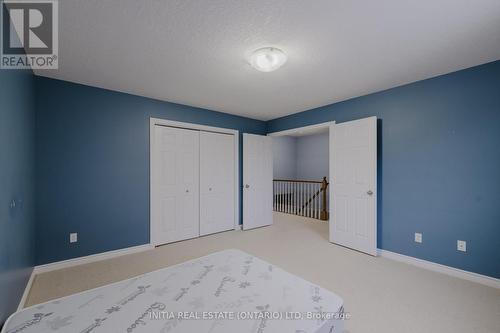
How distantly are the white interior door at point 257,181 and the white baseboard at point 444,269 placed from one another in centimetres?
239

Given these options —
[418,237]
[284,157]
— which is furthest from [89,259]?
[284,157]

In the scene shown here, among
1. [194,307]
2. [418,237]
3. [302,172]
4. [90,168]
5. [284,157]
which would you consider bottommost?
[418,237]

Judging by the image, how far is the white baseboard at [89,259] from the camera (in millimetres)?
2734

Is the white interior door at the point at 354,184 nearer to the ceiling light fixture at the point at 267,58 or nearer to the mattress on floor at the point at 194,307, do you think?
the ceiling light fixture at the point at 267,58

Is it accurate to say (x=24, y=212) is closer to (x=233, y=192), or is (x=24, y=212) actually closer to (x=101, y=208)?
(x=101, y=208)

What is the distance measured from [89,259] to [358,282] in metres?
3.46

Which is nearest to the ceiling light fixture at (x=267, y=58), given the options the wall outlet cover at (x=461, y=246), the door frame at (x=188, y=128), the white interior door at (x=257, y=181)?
the door frame at (x=188, y=128)

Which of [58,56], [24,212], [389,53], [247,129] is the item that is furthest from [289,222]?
[58,56]

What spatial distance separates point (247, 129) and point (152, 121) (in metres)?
2.05

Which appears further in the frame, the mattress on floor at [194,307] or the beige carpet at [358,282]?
the beige carpet at [358,282]

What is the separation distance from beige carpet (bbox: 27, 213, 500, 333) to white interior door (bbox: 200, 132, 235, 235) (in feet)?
1.64

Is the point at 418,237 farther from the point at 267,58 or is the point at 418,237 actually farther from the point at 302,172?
the point at 302,172

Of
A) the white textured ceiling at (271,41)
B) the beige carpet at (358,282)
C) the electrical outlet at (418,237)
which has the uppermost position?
the white textured ceiling at (271,41)

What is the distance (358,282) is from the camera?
8.12 feet
